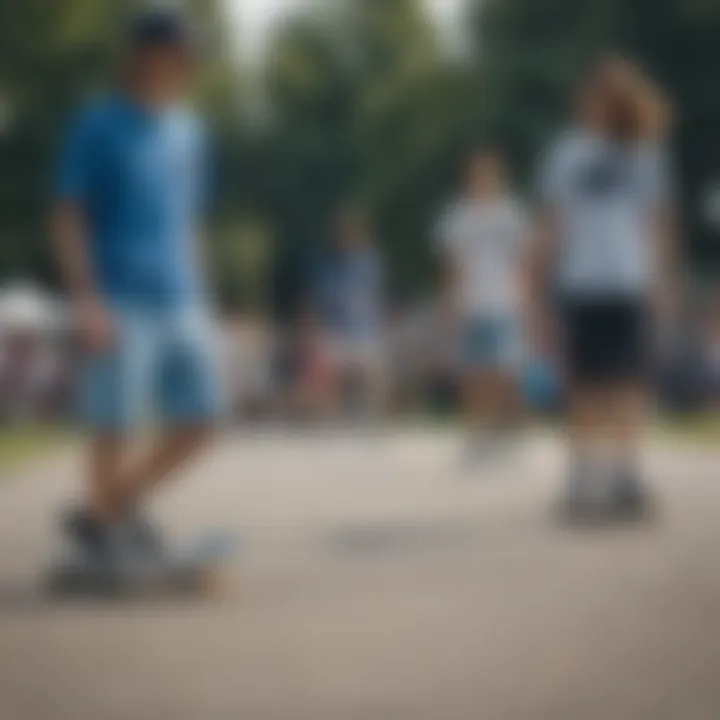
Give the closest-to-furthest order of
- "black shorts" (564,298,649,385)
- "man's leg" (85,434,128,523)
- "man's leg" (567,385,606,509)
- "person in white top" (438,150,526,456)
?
"person in white top" (438,150,526,456), "man's leg" (85,434,128,523), "man's leg" (567,385,606,509), "black shorts" (564,298,649,385)

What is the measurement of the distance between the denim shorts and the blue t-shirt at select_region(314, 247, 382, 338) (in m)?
0.12

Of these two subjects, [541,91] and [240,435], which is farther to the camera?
[240,435]

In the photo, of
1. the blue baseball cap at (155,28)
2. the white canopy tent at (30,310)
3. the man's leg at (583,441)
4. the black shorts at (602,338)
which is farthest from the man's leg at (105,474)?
the black shorts at (602,338)

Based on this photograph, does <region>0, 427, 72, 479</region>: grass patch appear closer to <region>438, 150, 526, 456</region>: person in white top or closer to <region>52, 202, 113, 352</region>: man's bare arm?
<region>52, 202, 113, 352</region>: man's bare arm

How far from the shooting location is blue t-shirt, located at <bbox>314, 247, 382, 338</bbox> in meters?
2.00

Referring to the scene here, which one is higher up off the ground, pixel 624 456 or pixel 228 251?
pixel 624 456

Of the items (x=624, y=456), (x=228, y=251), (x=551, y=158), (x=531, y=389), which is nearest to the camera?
(x=228, y=251)

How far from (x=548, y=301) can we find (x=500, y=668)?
905 millimetres

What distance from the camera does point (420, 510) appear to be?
2916 mm

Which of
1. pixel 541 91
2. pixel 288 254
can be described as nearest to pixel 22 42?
pixel 288 254

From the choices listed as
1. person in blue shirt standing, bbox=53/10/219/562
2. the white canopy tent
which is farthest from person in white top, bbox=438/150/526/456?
the white canopy tent

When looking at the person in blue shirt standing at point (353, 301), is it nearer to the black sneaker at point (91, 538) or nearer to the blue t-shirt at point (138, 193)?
the blue t-shirt at point (138, 193)

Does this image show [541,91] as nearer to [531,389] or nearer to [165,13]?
[165,13]

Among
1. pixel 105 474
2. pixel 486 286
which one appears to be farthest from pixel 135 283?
pixel 486 286
